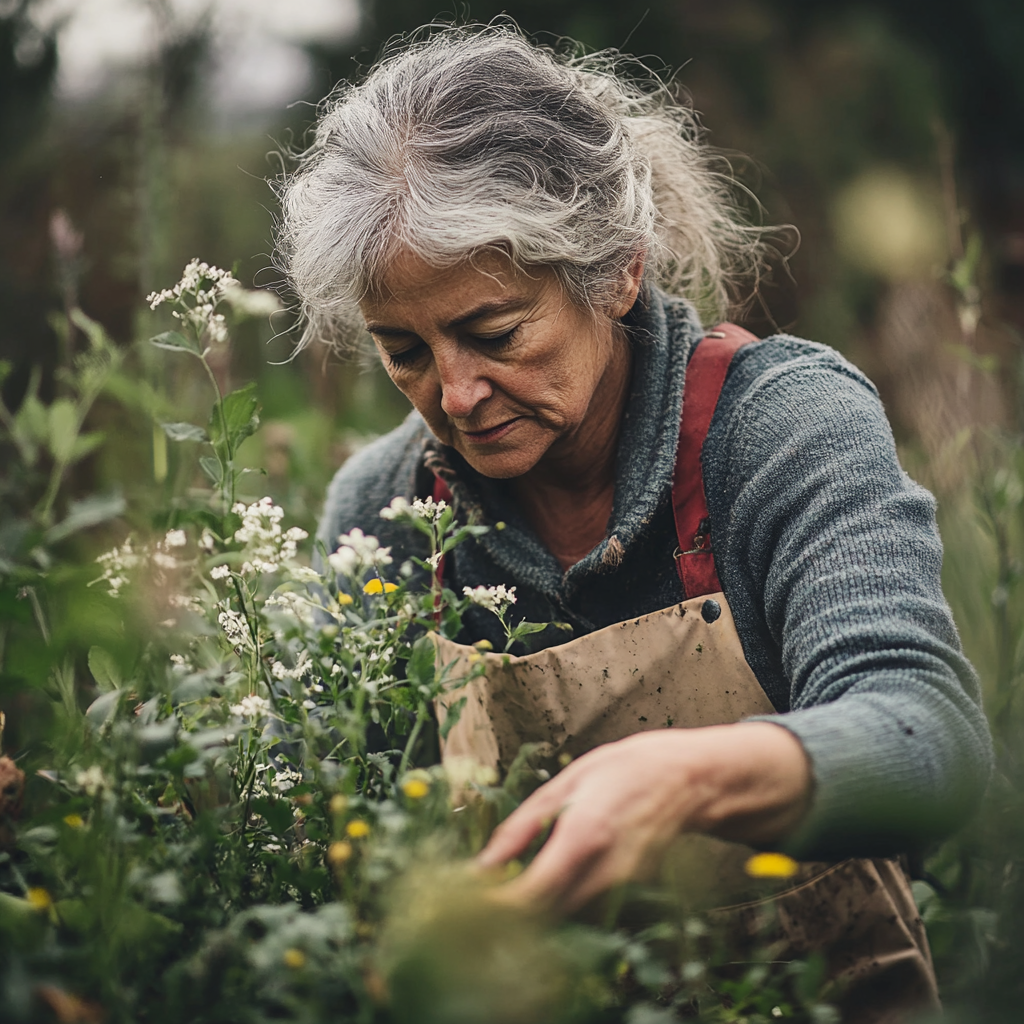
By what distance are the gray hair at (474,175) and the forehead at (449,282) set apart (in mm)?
15

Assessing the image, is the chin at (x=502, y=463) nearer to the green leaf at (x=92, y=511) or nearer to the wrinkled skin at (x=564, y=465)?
the wrinkled skin at (x=564, y=465)

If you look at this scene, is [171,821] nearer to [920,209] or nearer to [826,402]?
[826,402]

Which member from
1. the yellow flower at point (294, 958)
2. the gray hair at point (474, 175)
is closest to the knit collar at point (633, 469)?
the gray hair at point (474, 175)

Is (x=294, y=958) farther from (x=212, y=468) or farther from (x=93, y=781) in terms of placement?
(x=212, y=468)

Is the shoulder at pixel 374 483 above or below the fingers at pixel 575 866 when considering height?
below

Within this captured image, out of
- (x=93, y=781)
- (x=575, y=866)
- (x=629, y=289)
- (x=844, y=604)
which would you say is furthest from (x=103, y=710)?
(x=629, y=289)

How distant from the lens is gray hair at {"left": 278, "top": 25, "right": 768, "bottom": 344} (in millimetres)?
1453

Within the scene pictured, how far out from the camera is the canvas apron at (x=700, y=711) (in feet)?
4.33

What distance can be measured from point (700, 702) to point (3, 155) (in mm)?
2999

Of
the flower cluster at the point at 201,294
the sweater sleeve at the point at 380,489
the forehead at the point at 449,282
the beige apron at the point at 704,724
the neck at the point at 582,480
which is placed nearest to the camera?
the flower cluster at the point at 201,294

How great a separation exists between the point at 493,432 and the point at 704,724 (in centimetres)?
53

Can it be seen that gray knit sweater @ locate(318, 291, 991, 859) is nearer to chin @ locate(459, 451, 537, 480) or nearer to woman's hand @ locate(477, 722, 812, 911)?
woman's hand @ locate(477, 722, 812, 911)

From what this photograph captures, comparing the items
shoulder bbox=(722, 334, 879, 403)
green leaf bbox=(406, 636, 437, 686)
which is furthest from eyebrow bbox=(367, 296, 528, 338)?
green leaf bbox=(406, 636, 437, 686)

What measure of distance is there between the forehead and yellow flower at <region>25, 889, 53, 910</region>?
33.9 inches
